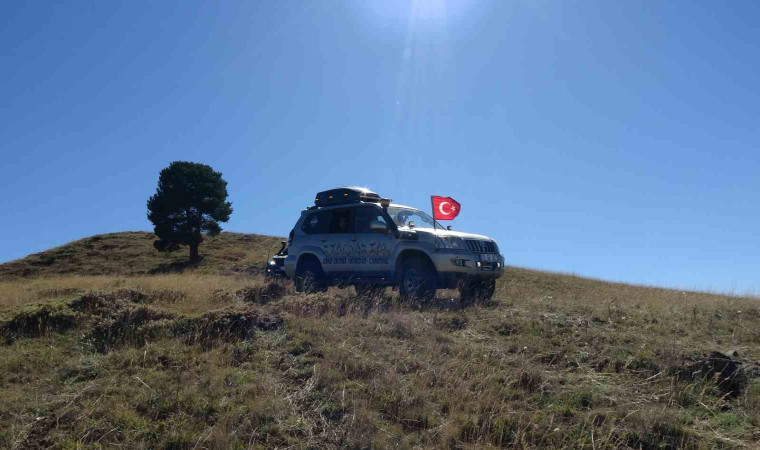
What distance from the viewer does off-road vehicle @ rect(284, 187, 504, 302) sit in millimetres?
10547

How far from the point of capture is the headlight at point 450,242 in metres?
10.5

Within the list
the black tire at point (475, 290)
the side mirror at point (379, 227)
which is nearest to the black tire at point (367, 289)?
the side mirror at point (379, 227)

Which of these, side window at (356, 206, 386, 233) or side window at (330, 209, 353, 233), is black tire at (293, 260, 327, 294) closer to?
side window at (330, 209, 353, 233)

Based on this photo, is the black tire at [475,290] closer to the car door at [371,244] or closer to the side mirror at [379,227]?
the car door at [371,244]

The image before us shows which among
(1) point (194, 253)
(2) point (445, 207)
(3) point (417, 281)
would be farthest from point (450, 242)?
(1) point (194, 253)

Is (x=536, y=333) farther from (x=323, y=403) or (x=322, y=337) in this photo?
(x=323, y=403)

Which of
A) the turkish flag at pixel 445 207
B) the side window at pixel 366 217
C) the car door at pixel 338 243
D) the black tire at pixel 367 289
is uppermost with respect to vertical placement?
the turkish flag at pixel 445 207

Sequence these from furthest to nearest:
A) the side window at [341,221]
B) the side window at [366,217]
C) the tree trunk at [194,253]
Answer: the tree trunk at [194,253] → the side window at [341,221] → the side window at [366,217]

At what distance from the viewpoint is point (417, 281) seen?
1069cm

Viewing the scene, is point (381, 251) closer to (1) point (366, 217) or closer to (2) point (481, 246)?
(1) point (366, 217)

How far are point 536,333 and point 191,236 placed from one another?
33.1 metres

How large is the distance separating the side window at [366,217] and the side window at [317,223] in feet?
2.84

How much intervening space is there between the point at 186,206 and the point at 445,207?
28.9 m

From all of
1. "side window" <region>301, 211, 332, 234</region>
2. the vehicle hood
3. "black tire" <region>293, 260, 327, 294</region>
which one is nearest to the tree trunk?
"side window" <region>301, 211, 332, 234</region>
